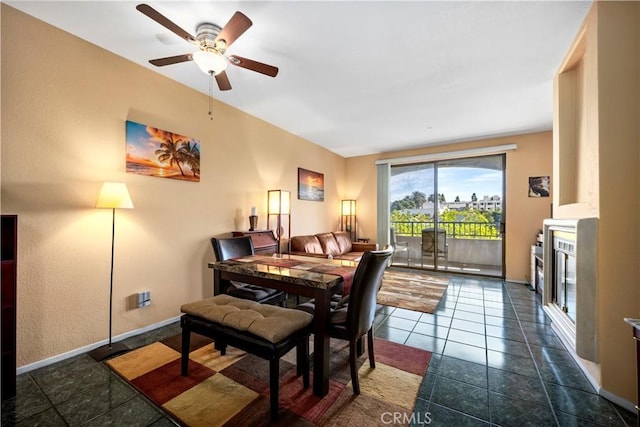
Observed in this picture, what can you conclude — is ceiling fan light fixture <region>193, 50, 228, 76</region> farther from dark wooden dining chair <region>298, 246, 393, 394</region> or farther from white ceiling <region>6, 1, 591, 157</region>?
A: dark wooden dining chair <region>298, 246, 393, 394</region>

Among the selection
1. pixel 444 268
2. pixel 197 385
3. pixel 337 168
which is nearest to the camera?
pixel 197 385

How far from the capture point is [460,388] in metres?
1.78

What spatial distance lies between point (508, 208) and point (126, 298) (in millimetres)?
5894

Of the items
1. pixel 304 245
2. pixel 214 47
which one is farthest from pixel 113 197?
pixel 304 245

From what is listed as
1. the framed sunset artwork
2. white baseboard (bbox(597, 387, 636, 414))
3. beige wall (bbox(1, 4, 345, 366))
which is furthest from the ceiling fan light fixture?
white baseboard (bbox(597, 387, 636, 414))

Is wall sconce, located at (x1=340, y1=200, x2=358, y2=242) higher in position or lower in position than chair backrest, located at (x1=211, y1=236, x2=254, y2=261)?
higher

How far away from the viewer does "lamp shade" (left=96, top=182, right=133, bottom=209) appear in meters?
2.11

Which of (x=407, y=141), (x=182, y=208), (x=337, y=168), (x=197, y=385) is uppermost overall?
(x=407, y=141)

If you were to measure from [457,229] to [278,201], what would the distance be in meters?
3.91

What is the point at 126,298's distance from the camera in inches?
97.0

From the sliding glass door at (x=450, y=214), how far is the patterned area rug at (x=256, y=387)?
373 centimetres

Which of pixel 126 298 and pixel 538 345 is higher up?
pixel 126 298

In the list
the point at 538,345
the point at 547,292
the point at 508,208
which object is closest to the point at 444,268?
the point at 508,208

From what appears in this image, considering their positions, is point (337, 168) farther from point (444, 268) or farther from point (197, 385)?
point (197, 385)
